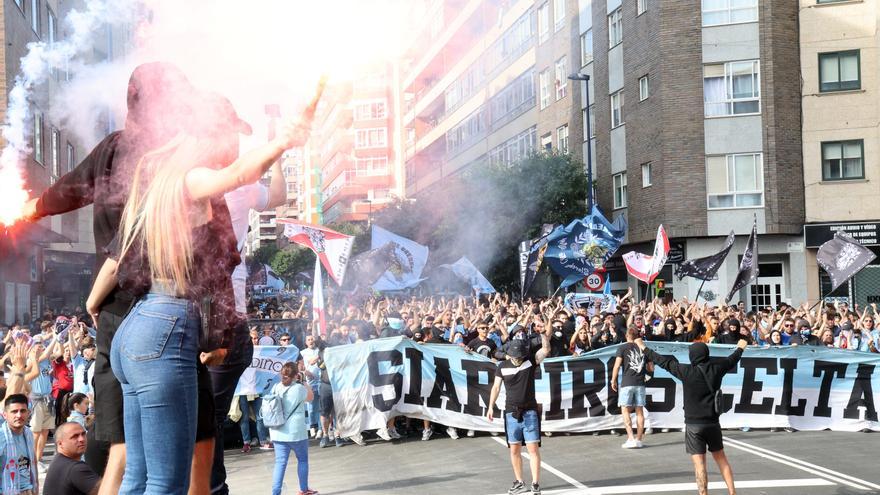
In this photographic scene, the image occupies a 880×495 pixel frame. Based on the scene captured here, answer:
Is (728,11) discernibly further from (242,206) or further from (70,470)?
(242,206)

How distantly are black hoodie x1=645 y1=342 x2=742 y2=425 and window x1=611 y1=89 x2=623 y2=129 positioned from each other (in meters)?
29.1

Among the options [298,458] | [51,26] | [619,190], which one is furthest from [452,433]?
[619,190]

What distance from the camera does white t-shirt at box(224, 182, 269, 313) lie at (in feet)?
13.3

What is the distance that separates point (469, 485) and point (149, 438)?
8.99m

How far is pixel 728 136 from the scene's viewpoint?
3462 centimetres

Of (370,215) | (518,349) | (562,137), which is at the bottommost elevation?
(518,349)

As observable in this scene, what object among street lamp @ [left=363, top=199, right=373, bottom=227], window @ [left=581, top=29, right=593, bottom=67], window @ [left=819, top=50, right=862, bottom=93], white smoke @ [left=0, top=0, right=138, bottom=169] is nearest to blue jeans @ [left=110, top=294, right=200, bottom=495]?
white smoke @ [left=0, top=0, right=138, bottom=169]

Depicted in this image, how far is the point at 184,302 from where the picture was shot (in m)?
3.08

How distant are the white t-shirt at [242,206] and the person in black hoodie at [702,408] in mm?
7009

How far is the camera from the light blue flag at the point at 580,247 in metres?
24.7

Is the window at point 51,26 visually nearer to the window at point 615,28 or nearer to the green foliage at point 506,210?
the green foliage at point 506,210

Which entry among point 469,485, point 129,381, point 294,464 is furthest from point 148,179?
point 294,464

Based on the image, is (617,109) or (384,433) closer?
(384,433)

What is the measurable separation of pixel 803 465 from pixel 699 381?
3.02 meters
